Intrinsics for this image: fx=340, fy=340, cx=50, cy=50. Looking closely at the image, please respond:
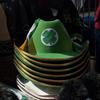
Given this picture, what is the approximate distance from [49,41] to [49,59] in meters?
0.08

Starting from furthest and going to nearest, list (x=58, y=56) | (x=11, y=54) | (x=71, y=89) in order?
(x=11, y=54) → (x=58, y=56) → (x=71, y=89)

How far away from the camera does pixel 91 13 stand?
1400mm

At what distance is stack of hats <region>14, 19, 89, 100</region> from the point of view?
1008mm

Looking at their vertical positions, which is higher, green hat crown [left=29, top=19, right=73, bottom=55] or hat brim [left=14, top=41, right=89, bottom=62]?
green hat crown [left=29, top=19, right=73, bottom=55]

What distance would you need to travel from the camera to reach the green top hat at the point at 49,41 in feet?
3.48

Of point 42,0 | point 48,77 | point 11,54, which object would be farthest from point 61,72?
point 42,0

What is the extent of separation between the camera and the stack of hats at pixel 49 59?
1.01 metres

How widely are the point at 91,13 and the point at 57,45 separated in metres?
0.39

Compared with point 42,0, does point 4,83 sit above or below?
below

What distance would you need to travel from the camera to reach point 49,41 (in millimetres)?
1062

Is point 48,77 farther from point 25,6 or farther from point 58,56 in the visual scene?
point 25,6

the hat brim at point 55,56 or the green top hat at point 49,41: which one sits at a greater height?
the green top hat at point 49,41

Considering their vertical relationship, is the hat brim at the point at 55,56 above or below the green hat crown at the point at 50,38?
below

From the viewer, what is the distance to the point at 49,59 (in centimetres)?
101
